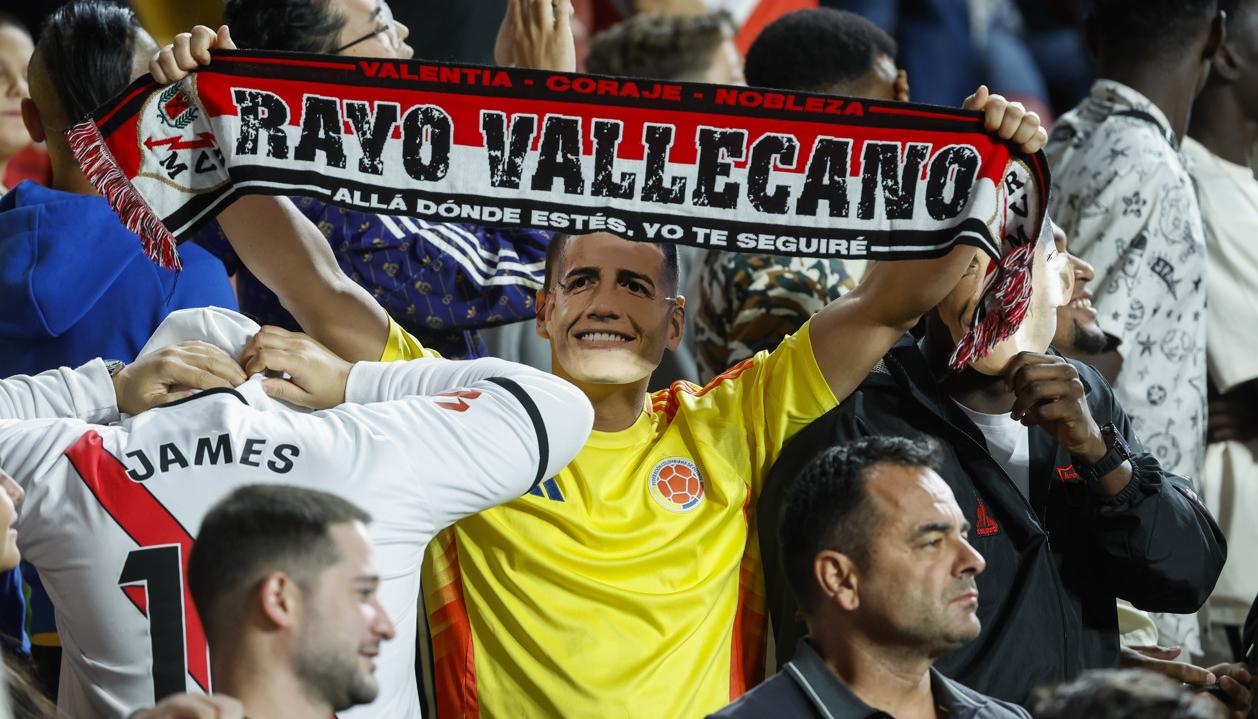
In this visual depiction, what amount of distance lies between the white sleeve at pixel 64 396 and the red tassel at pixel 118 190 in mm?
342

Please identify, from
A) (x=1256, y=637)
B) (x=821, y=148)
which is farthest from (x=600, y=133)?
(x=1256, y=637)

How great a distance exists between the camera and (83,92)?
157 inches

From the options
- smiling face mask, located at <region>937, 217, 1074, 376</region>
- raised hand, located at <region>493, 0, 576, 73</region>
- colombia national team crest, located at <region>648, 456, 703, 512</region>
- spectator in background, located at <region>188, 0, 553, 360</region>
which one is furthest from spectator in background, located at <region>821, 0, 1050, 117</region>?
colombia national team crest, located at <region>648, 456, 703, 512</region>

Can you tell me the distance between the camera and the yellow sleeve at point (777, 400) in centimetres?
365

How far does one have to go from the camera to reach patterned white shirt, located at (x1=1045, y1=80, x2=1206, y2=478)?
486cm

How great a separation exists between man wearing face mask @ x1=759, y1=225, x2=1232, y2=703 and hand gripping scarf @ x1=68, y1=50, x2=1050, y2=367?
0.52ft

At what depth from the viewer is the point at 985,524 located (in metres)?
3.64

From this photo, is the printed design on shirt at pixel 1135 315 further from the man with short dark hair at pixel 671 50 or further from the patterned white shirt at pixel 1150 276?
the man with short dark hair at pixel 671 50

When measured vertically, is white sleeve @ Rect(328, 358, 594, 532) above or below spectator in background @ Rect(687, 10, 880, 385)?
below

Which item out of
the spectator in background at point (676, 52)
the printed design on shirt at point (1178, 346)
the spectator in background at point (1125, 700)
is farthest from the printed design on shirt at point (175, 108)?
the printed design on shirt at point (1178, 346)

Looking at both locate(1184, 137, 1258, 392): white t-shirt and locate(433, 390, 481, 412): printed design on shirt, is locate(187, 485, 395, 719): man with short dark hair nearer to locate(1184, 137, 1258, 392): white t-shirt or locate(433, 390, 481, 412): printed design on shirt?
locate(433, 390, 481, 412): printed design on shirt

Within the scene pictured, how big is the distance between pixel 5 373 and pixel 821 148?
1889 mm

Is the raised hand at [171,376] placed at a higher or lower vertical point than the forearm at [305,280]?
lower

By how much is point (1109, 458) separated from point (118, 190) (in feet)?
6.97
